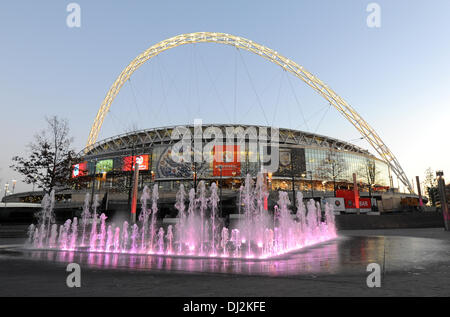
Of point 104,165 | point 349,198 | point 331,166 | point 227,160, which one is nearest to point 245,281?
point 349,198

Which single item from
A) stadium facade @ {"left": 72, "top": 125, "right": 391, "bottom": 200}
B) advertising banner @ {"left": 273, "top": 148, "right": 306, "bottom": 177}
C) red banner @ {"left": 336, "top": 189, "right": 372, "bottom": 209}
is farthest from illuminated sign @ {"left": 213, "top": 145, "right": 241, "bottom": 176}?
red banner @ {"left": 336, "top": 189, "right": 372, "bottom": 209}

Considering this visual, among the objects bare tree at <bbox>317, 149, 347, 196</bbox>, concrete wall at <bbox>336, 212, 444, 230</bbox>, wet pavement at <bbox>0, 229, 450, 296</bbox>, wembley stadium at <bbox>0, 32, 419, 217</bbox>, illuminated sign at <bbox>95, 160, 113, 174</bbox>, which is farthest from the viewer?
bare tree at <bbox>317, 149, 347, 196</bbox>

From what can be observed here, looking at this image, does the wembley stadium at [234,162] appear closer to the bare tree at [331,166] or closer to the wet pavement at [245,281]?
the bare tree at [331,166]

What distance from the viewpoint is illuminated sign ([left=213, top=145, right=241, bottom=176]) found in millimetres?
63569

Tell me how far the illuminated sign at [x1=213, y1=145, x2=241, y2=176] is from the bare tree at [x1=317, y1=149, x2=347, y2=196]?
22.0 metres

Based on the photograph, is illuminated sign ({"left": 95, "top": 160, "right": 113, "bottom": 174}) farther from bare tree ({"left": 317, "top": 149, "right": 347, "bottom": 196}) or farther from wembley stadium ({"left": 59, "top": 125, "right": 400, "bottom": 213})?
bare tree ({"left": 317, "top": 149, "right": 347, "bottom": 196})

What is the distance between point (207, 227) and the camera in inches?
1059

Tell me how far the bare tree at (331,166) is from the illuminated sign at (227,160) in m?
22.0

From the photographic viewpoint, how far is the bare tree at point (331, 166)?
229 feet

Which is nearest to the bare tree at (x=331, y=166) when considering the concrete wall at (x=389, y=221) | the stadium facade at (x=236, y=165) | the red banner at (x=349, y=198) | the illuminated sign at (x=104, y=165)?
the stadium facade at (x=236, y=165)

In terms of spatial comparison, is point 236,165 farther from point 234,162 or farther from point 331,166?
point 331,166

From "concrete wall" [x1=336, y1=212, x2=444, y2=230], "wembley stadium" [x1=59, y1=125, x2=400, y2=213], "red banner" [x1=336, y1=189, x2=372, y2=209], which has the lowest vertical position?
"concrete wall" [x1=336, y1=212, x2=444, y2=230]
